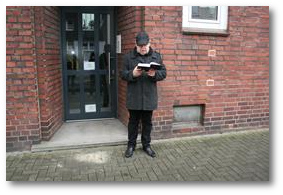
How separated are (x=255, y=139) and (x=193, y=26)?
2435mm

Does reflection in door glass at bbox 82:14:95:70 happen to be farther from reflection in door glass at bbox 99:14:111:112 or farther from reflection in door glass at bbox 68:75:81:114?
reflection in door glass at bbox 68:75:81:114

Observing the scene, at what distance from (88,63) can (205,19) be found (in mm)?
2555

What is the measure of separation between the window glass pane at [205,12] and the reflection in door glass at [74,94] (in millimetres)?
2754

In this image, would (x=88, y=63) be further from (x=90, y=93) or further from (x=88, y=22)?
(x=88, y=22)

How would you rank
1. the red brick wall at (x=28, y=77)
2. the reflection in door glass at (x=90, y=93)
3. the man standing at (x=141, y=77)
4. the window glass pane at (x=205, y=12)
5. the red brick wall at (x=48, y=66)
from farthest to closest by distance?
the reflection in door glass at (x=90, y=93), the window glass pane at (x=205, y=12), the red brick wall at (x=48, y=66), the red brick wall at (x=28, y=77), the man standing at (x=141, y=77)

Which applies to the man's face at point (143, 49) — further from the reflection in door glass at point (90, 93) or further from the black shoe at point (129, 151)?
the reflection in door glass at point (90, 93)

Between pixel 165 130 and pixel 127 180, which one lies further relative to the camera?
pixel 165 130

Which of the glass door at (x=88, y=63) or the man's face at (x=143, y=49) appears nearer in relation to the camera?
the man's face at (x=143, y=49)

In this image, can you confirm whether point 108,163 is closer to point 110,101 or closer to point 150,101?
point 150,101

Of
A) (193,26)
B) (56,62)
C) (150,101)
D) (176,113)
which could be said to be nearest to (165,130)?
(176,113)

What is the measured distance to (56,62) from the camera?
527cm

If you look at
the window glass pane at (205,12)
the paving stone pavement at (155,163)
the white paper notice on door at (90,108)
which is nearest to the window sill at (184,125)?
the paving stone pavement at (155,163)

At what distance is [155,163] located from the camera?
405 centimetres

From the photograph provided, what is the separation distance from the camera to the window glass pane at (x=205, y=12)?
503 centimetres
